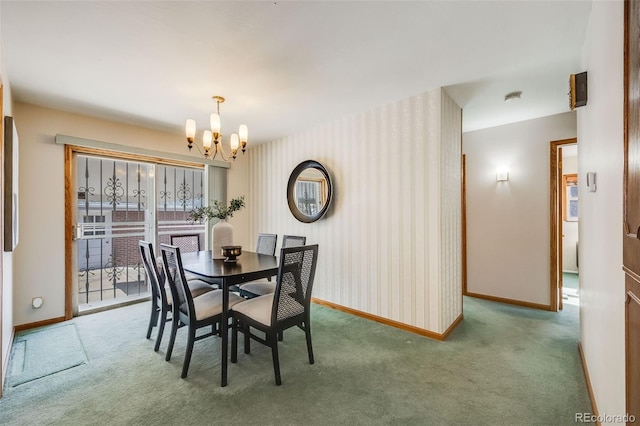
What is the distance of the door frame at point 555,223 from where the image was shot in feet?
11.3

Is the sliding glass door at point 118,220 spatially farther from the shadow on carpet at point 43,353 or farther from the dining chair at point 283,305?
the dining chair at point 283,305

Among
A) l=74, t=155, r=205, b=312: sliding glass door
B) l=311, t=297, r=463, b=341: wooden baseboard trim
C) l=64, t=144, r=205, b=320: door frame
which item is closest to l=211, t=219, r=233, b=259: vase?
l=311, t=297, r=463, b=341: wooden baseboard trim

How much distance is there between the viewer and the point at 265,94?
113 inches

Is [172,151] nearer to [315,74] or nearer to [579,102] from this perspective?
[315,74]

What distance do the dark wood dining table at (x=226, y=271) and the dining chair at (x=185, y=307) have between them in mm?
113

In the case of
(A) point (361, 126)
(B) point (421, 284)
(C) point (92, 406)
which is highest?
(A) point (361, 126)

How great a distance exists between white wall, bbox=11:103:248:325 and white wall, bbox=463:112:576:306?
5.37 m

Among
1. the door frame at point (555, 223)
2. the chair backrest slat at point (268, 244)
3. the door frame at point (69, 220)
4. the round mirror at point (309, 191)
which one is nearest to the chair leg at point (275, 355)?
the chair backrest slat at point (268, 244)

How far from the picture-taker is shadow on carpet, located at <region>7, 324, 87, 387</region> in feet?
6.96

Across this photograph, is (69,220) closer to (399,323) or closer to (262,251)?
(262,251)

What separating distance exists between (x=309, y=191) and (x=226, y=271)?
78.6 inches

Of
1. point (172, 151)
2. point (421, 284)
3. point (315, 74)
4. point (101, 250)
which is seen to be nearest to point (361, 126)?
point (315, 74)

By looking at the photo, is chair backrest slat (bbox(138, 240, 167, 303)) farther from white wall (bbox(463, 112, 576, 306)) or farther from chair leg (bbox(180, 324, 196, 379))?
white wall (bbox(463, 112, 576, 306))

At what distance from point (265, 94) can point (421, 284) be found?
256 cm
